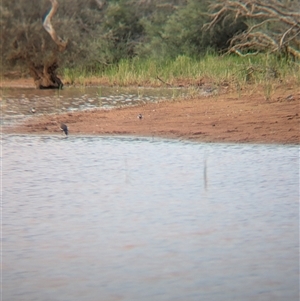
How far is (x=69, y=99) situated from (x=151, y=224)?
13.3 m

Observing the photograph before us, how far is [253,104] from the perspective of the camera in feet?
50.5

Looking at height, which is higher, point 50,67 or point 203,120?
point 203,120

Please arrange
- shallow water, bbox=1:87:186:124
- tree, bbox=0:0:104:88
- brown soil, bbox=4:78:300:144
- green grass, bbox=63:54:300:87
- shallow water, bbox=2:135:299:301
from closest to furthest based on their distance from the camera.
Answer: shallow water, bbox=2:135:299:301 < brown soil, bbox=4:78:300:144 < shallow water, bbox=1:87:186:124 < green grass, bbox=63:54:300:87 < tree, bbox=0:0:104:88

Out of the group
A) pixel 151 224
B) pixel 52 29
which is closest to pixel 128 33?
pixel 52 29

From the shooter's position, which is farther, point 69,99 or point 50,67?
point 50,67

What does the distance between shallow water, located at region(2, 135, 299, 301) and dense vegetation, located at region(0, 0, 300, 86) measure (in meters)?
10.3

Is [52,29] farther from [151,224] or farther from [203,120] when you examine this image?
[151,224]

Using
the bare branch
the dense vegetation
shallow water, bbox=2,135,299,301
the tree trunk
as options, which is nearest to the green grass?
the dense vegetation

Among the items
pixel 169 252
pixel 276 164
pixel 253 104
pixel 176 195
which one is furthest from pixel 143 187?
pixel 253 104

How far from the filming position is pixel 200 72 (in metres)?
24.1

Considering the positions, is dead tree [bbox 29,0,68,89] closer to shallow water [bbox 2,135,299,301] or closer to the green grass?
the green grass

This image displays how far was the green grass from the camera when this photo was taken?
19.1 meters

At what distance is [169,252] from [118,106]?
11.9 m

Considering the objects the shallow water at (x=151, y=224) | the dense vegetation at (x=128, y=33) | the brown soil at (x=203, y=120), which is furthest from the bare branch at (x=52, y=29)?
the shallow water at (x=151, y=224)
